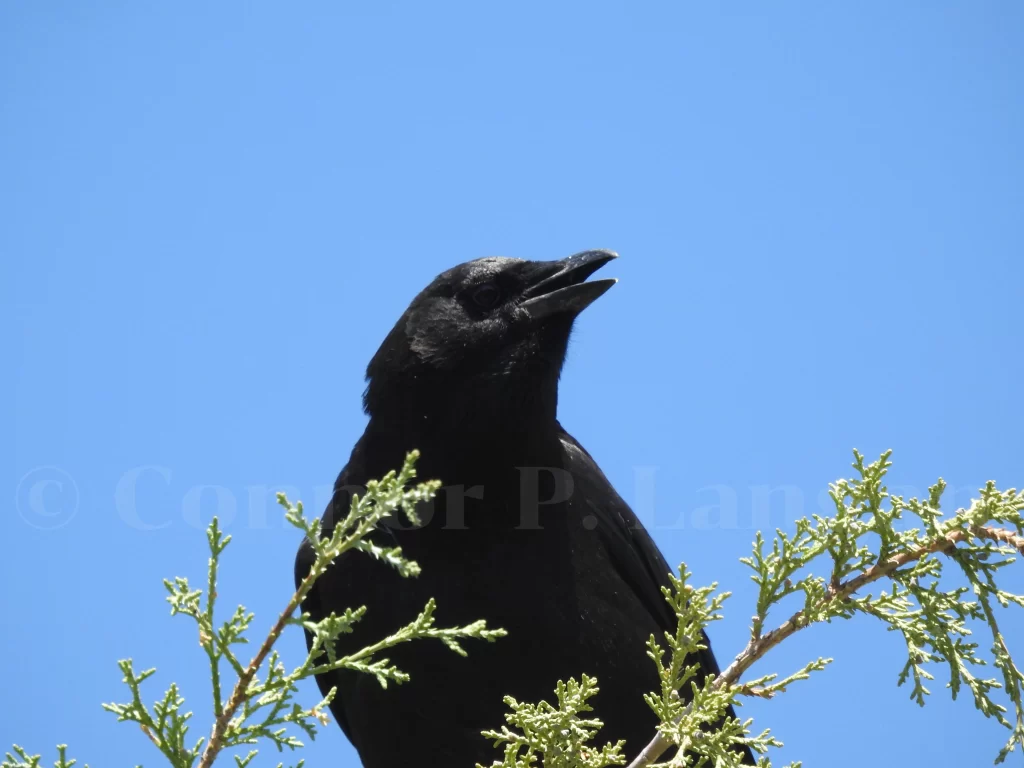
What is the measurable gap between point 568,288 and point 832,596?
92.0 inches

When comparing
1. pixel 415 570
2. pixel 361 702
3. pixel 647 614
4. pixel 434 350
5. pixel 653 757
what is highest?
pixel 434 350

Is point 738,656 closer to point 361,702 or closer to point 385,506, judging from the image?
point 385,506

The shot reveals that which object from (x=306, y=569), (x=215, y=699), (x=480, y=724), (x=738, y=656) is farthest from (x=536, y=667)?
(x=215, y=699)

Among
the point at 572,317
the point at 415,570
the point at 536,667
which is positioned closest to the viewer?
the point at 415,570

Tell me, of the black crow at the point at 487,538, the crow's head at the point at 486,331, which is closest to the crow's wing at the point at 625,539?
the black crow at the point at 487,538

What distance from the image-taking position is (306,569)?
16.1 feet

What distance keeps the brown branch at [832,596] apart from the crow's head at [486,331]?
206cm

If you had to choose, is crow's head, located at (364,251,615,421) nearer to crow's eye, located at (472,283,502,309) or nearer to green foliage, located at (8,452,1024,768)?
crow's eye, located at (472,283,502,309)

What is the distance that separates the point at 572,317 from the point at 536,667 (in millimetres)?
1571

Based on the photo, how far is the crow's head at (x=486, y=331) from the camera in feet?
15.0

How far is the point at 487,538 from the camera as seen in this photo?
4324mm

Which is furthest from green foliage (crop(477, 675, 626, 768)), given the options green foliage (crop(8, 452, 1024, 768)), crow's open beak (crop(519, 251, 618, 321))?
crow's open beak (crop(519, 251, 618, 321))

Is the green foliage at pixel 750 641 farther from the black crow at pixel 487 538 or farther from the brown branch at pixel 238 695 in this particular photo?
the black crow at pixel 487 538

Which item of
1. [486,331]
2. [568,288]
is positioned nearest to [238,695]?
[486,331]
